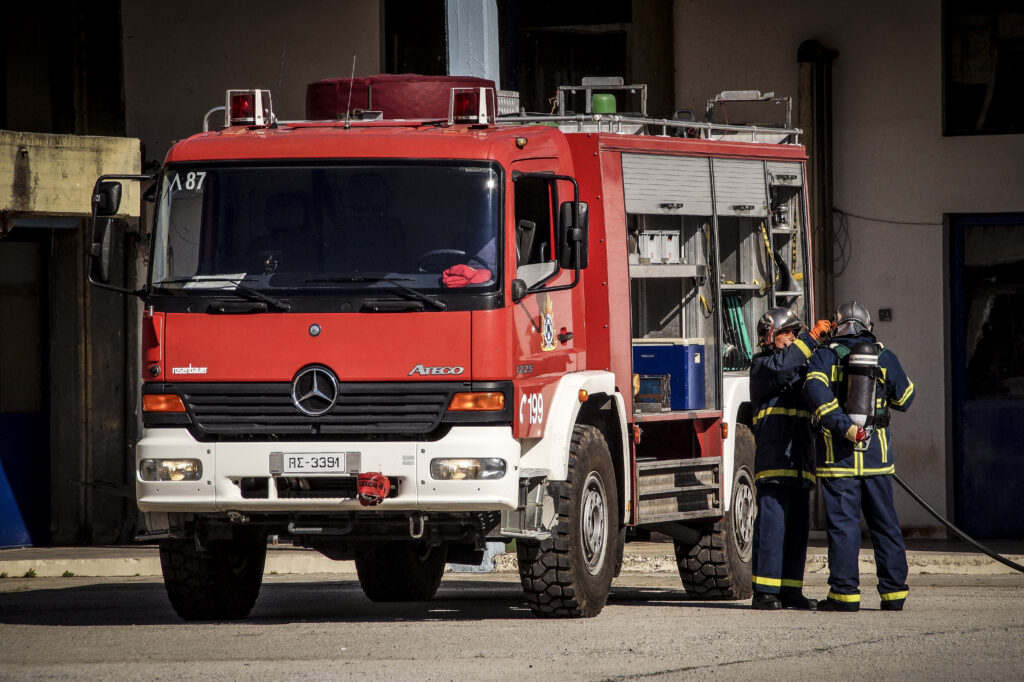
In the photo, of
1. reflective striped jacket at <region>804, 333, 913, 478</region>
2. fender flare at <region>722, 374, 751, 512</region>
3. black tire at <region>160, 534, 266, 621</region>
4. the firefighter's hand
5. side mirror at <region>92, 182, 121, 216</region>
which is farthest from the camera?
fender flare at <region>722, 374, 751, 512</region>

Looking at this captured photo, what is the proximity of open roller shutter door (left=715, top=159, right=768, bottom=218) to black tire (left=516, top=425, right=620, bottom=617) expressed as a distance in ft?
8.52

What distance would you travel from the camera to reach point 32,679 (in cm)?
835

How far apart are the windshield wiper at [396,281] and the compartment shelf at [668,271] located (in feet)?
8.30

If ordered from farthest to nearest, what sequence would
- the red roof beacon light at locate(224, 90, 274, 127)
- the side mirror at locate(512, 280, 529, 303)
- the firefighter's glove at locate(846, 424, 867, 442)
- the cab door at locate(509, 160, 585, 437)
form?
1. the firefighter's glove at locate(846, 424, 867, 442)
2. the red roof beacon light at locate(224, 90, 274, 127)
3. the cab door at locate(509, 160, 585, 437)
4. the side mirror at locate(512, 280, 529, 303)

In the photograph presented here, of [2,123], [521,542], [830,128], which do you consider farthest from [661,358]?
[2,123]

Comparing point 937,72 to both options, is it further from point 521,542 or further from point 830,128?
point 521,542

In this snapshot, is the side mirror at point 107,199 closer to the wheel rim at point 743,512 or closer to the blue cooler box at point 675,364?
the blue cooler box at point 675,364

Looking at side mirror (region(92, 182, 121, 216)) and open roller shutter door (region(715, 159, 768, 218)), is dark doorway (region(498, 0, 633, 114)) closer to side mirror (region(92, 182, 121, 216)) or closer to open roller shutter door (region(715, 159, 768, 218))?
open roller shutter door (region(715, 159, 768, 218))

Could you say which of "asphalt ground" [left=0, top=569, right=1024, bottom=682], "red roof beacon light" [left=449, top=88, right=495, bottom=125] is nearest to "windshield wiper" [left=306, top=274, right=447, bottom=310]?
"red roof beacon light" [left=449, top=88, right=495, bottom=125]

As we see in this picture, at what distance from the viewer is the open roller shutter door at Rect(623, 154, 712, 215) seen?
38.8ft

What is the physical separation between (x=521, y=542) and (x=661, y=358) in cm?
238

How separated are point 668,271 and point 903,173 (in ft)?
20.1

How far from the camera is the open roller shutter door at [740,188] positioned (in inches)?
500

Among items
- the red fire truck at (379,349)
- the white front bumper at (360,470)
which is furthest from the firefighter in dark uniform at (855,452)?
the white front bumper at (360,470)
